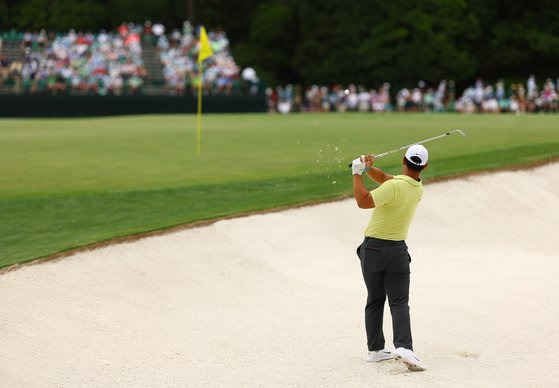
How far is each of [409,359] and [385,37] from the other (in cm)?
5957

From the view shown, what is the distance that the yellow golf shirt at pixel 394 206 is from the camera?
356 inches

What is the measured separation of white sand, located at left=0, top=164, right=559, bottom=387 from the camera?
9.36 m

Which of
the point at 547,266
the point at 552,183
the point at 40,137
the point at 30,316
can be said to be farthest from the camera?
the point at 40,137

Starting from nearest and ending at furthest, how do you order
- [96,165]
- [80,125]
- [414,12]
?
[96,165], [80,125], [414,12]

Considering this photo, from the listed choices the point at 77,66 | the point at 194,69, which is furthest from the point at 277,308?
the point at 194,69

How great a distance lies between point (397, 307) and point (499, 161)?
39.3 feet

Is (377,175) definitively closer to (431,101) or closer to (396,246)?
(396,246)

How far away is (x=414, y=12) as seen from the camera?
66688 millimetres

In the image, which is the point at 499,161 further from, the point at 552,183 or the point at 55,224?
the point at 55,224

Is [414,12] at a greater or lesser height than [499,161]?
greater

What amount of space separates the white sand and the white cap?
1.88 m

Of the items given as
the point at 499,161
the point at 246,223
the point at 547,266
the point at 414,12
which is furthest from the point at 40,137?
the point at 414,12

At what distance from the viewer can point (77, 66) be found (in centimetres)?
4994

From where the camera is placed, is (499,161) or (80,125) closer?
(499,161)
